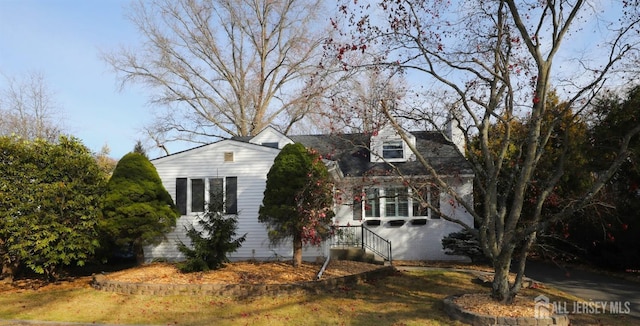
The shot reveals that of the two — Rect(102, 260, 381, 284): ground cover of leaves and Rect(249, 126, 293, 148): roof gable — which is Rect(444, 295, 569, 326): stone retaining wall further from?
Rect(249, 126, 293, 148): roof gable

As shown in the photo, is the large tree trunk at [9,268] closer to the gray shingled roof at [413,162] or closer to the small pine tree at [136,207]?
the small pine tree at [136,207]

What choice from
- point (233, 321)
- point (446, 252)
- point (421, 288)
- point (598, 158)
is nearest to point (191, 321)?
point (233, 321)

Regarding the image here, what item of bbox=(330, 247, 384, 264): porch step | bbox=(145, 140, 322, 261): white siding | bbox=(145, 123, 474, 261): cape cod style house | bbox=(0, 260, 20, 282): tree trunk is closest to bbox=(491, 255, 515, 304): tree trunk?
bbox=(145, 123, 474, 261): cape cod style house

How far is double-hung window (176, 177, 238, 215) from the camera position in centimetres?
1391

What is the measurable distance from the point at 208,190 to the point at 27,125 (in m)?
25.3

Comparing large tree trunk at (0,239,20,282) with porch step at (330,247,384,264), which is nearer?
large tree trunk at (0,239,20,282)

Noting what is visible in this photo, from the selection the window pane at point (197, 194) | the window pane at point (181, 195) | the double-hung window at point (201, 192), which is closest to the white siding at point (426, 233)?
the double-hung window at point (201, 192)

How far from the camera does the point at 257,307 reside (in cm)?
873

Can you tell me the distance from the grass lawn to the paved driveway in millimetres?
688

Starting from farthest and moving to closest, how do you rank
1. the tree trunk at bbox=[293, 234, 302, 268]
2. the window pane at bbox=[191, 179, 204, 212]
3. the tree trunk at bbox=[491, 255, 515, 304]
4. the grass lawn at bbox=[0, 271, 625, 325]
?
1. the window pane at bbox=[191, 179, 204, 212]
2. the tree trunk at bbox=[293, 234, 302, 268]
3. the tree trunk at bbox=[491, 255, 515, 304]
4. the grass lawn at bbox=[0, 271, 625, 325]

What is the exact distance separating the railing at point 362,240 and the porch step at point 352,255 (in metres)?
0.42

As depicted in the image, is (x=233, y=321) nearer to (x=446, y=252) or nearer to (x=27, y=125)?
(x=446, y=252)

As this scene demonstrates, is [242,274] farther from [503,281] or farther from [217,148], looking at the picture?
[503,281]

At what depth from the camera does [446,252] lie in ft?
49.6
